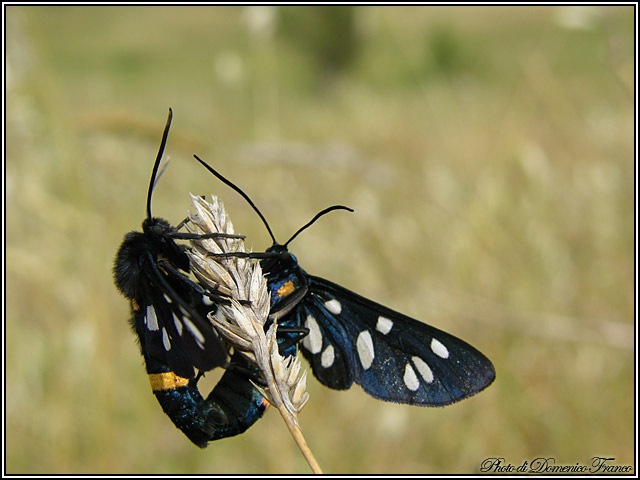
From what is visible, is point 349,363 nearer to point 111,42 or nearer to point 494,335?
point 494,335

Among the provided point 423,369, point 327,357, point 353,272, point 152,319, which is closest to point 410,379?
point 423,369

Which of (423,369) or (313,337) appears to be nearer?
(423,369)

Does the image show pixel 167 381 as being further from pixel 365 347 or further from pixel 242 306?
pixel 365 347

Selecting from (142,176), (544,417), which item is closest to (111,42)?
(142,176)

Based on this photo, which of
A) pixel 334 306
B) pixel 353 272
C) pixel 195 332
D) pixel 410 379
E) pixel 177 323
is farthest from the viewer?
pixel 353 272

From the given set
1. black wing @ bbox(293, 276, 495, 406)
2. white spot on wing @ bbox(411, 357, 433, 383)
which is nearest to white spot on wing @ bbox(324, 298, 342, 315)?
black wing @ bbox(293, 276, 495, 406)

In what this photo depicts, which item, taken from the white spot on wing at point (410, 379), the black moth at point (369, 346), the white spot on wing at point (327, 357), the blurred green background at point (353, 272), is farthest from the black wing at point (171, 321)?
the blurred green background at point (353, 272)

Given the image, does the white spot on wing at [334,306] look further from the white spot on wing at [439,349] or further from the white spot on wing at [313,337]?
the white spot on wing at [439,349]


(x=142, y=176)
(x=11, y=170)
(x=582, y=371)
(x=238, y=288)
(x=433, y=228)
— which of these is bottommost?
(x=582, y=371)
